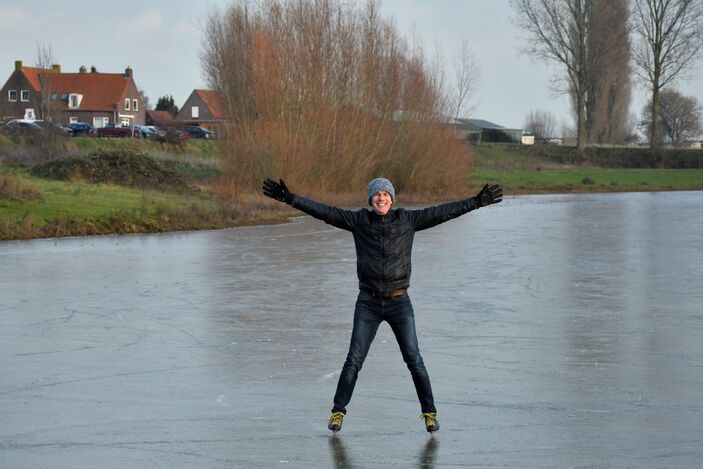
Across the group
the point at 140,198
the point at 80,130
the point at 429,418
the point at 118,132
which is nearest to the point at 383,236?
the point at 429,418

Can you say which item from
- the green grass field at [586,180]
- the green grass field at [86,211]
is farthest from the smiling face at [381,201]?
the green grass field at [586,180]

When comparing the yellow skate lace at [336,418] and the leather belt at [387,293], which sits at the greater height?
the leather belt at [387,293]

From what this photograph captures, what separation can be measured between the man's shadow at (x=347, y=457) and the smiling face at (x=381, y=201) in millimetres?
1511

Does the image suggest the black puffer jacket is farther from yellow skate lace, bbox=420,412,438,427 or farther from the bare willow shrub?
the bare willow shrub

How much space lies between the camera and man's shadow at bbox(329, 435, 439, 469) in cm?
719

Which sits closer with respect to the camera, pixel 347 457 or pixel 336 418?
pixel 347 457

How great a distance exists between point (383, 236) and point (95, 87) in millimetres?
105699

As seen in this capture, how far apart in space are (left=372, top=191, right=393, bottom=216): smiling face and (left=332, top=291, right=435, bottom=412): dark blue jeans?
58 cm

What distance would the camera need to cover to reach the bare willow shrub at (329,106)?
136 feet

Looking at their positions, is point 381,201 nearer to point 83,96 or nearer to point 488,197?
point 488,197

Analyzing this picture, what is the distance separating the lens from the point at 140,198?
35.2m

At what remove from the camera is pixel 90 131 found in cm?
7706

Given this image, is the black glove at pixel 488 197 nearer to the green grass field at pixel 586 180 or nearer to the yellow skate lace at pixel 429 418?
the yellow skate lace at pixel 429 418

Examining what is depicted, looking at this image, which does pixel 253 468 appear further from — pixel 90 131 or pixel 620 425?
pixel 90 131
